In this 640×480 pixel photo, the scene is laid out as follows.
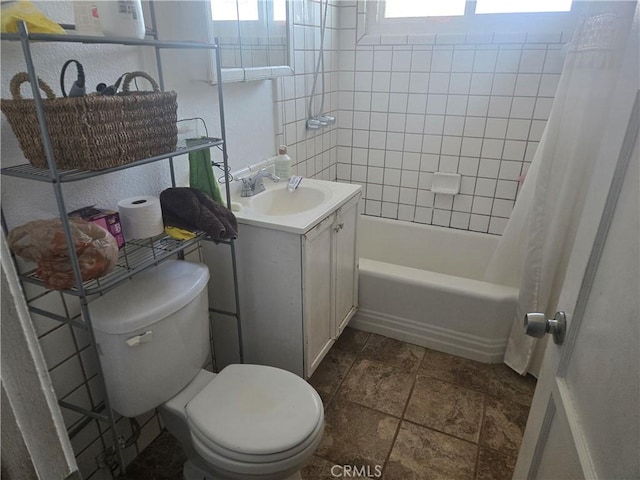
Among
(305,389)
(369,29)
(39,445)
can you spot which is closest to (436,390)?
(305,389)

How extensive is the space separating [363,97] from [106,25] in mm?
1925

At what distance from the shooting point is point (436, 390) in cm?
192

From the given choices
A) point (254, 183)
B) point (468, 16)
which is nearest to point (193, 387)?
point (254, 183)

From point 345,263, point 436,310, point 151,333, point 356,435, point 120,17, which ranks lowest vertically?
point 356,435

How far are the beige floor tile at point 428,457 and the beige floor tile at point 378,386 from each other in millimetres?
129

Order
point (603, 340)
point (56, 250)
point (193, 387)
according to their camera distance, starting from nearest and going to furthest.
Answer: point (603, 340), point (56, 250), point (193, 387)

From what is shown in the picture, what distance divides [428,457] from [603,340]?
113cm

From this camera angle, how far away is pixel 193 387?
54.5 inches

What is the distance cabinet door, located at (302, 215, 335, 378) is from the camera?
157 centimetres

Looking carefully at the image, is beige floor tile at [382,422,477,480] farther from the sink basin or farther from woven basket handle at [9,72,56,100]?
woven basket handle at [9,72,56,100]

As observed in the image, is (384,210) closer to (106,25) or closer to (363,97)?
(363,97)

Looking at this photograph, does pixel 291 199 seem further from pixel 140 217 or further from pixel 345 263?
pixel 140 217

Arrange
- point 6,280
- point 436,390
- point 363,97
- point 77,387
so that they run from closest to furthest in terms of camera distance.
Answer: point 6,280 → point 77,387 → point 436,390 → point 363,97

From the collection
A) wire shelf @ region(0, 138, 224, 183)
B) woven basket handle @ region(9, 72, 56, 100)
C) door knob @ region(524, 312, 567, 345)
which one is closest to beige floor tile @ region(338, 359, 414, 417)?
door knob @ region(524, 312, 567, 345)
